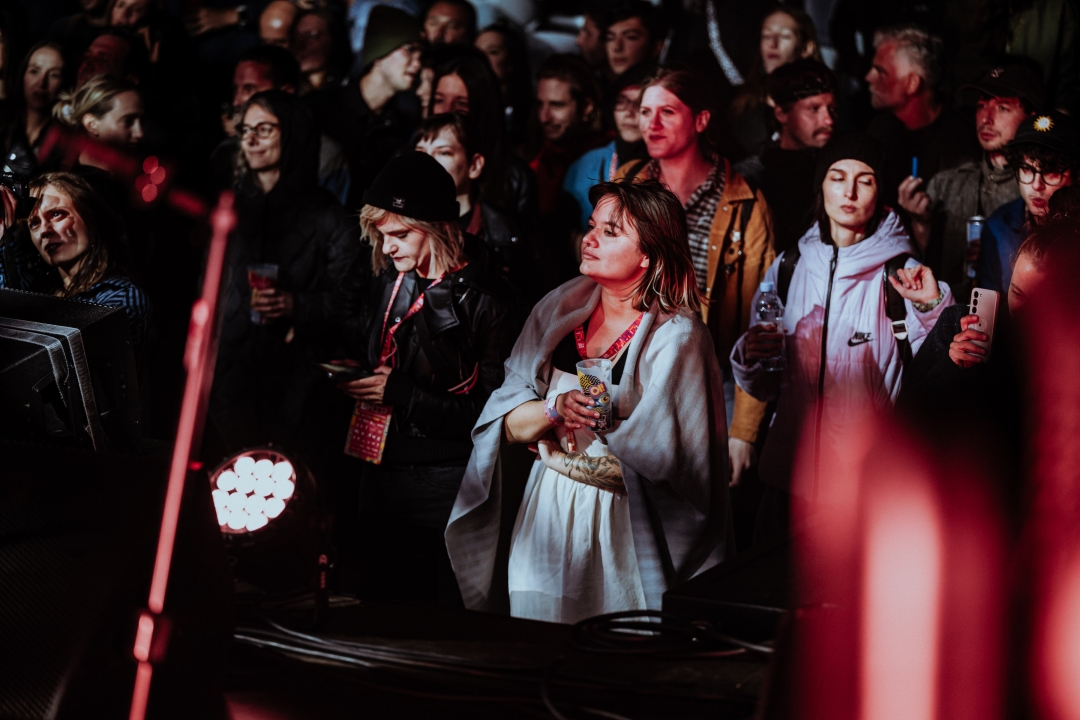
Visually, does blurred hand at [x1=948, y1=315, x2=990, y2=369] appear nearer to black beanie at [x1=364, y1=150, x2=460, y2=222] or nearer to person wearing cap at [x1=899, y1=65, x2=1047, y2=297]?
person wearing cap at [x1=899, y1=65, x2=1047, y2=297]

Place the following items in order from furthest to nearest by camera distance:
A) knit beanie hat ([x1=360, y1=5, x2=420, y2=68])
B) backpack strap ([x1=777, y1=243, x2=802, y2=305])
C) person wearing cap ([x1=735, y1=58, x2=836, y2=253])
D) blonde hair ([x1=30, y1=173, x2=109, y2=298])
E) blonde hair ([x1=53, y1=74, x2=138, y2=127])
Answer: knit beanie hat ([x1=360, y1=5, x2=420, y2=68]), blonde hair ([x1=53, y1=74, x2=138, y2=127]), person wearing cap ([x1=735, y1=58, x2=836, y2=253]), backpack strap ([x1=777, y1=243, x2=802, y2=305]), blonde hair ([x1=30, y1=173, x2=109, y2=298])

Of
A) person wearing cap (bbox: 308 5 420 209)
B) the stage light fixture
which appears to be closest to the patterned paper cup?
the stage light fixture

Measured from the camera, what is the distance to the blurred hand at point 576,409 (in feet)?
9.32

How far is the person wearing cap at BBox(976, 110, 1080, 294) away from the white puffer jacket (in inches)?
9.7

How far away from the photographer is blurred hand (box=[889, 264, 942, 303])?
398cm

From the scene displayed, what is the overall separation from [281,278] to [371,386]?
140 cm

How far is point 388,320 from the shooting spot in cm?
385

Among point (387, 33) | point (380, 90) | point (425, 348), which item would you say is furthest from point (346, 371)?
point (387, 33)

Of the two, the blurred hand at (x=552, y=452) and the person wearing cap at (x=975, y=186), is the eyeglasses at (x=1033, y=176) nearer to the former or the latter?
the person wearing cap at (x=975, y=186)

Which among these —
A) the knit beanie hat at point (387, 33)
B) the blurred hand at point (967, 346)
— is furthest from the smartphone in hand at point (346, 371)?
the knit beanie hat at point (387, 33)

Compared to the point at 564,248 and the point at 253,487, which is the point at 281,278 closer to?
the point at 564,248

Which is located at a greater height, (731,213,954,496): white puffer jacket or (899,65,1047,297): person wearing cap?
(899,65,1047,297): person wearing cap

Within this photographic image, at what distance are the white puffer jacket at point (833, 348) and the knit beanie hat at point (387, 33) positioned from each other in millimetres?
2896

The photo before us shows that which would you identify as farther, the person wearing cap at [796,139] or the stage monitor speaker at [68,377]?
the person wearing cap at [796,139]
